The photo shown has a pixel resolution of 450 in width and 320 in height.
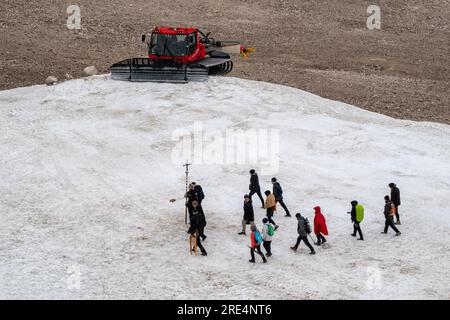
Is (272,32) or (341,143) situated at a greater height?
(272,32)

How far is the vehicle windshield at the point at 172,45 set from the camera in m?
33.5

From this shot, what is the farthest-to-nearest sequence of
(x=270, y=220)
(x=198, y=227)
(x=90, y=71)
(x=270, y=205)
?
(x=90, y=71) → (x=270, y=205) → (x=270, y=220) → (x=198, y=227)

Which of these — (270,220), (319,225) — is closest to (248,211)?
(270,220)

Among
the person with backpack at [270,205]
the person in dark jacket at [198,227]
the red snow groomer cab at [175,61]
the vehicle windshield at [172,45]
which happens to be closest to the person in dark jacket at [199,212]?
the person in dark jacket at [198,227]

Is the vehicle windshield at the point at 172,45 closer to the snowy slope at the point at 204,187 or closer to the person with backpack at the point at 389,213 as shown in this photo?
the snowy slope at the point at 204,187

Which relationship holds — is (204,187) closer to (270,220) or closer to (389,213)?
(270,220)

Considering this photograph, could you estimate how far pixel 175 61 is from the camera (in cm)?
3322

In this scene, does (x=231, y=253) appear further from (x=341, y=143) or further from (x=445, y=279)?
(x=341, y=143)

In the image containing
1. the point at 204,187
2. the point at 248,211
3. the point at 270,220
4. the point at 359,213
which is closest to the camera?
the point at 359,213

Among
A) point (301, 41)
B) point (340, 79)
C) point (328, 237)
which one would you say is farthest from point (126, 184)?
point (301, 41)

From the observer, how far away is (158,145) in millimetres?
26016

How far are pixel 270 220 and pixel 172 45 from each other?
16657 mm
